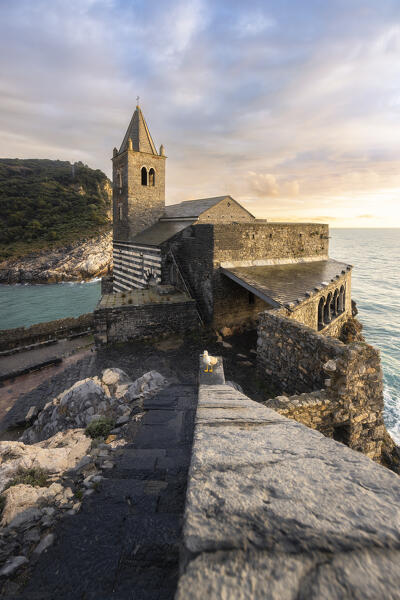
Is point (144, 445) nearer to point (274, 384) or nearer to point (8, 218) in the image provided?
point (274, 384)

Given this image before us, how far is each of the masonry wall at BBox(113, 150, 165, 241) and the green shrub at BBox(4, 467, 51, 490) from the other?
21.8 m

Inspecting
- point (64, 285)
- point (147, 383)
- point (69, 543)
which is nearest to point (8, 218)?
point (64, 285)

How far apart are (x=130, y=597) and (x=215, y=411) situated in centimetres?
134

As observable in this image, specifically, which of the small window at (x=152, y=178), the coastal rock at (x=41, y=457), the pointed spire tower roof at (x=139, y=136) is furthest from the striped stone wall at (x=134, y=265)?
the coastal rock at (x=41, y=457)

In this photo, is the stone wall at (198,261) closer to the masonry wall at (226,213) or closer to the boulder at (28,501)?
the masonry wall at (226,213)

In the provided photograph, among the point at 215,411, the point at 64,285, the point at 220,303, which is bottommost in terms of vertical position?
the point at 64,285

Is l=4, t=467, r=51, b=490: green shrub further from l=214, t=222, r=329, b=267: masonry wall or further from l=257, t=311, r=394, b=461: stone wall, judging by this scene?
l=214, t=222, r=329, b=267: masonry wall

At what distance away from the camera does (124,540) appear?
2006 mm

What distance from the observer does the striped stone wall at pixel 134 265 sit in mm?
18172

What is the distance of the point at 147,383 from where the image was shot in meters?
7.14

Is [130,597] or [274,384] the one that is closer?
[130,597]

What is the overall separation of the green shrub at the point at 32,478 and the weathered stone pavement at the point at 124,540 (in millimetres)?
916

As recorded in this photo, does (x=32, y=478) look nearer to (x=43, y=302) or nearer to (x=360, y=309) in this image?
(x=43, y=302)

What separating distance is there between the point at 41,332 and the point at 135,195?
546 inches
